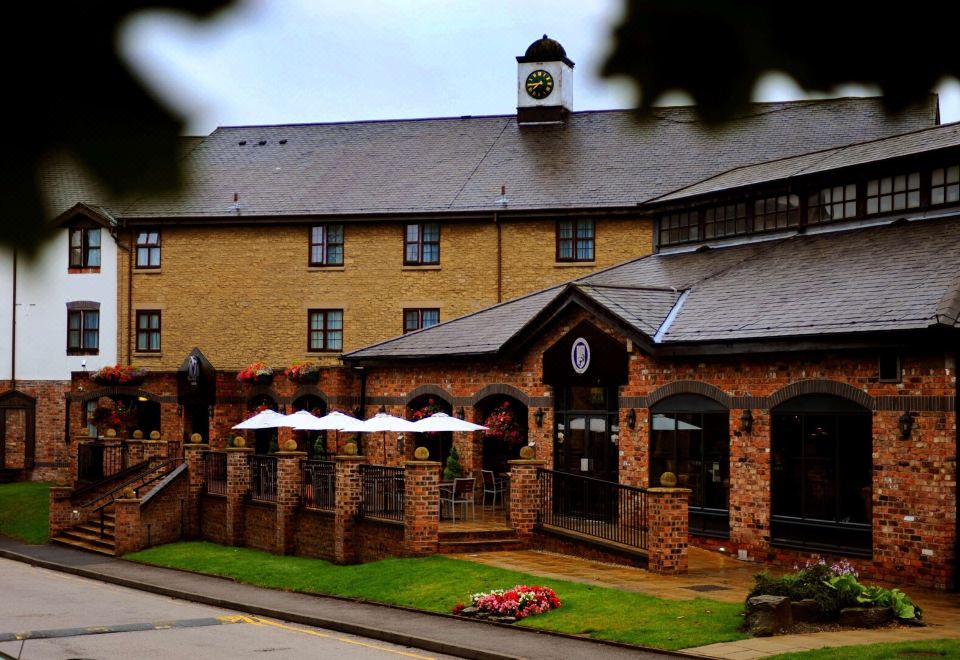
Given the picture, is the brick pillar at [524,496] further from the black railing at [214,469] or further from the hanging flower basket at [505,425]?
the black railing at [214,469]

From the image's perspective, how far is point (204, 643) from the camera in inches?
677

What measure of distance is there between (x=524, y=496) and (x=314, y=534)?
576 centimetres

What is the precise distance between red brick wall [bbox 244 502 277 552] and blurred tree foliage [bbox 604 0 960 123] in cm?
2707

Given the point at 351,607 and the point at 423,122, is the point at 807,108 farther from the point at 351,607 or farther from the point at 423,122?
the point at 423,122

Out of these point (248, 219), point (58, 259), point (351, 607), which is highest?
point (248, 219)

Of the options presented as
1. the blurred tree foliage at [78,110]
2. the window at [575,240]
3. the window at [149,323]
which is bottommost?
the blurred tree foliage at [78,110]

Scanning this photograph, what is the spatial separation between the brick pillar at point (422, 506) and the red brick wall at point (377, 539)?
25.8 inches

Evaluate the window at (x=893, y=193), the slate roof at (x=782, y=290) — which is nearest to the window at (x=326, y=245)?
the slate roof at (x=782, y=290)

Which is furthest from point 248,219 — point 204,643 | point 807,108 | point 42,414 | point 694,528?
point 807,108

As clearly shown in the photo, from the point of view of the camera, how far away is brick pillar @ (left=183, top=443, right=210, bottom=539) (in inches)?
1248

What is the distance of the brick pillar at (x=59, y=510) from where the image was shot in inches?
1329

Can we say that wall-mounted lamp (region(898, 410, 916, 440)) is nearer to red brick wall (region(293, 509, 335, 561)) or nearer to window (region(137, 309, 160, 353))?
red brick wall (region(293, 509, 335, 561))

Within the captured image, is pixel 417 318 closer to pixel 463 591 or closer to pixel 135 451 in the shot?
pixel 135 451

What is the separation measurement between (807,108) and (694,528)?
21623 millimetres
